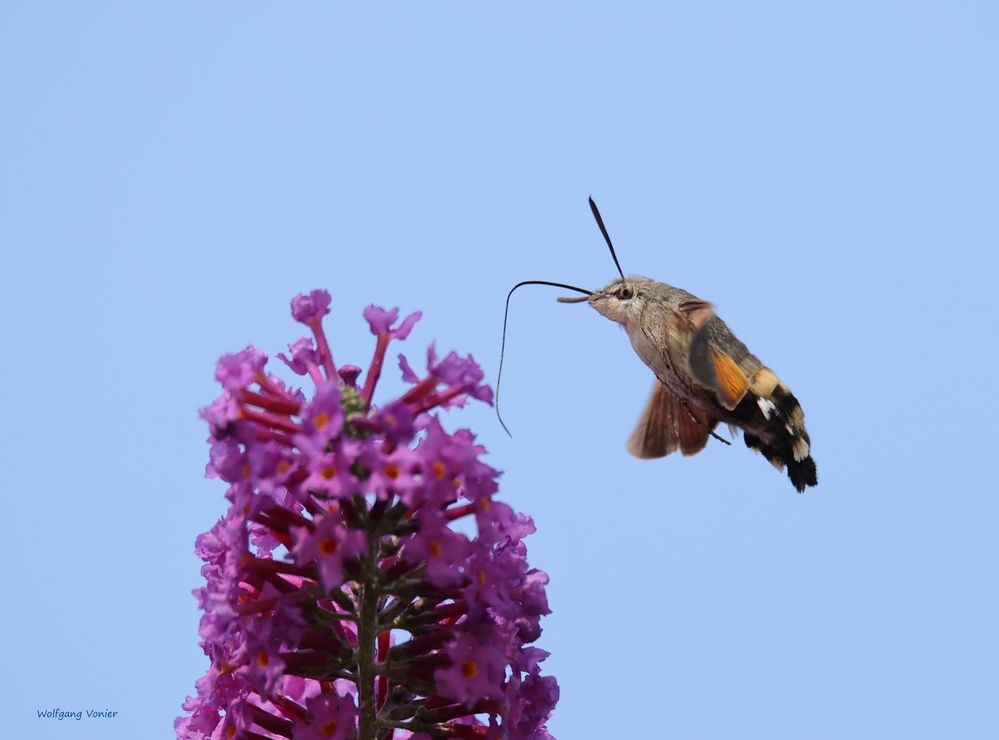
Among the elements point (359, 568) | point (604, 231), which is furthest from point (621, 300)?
point (359, 568)

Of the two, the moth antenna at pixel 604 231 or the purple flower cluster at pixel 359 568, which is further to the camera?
the moth antenna at pixel 604 231

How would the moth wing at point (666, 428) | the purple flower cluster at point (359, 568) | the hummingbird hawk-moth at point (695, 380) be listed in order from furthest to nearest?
the moth wing at point (666, 428)
the hummingbird hawk-moth at point (695, 380)
the purple flower cluster at point (359, 568)

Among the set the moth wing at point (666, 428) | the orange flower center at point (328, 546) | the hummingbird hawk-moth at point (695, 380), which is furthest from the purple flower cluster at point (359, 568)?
the moth wing at point (666, 428)

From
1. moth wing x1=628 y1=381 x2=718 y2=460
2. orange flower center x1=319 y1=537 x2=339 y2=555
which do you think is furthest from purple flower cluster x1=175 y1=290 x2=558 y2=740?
moth wing x1=628 y1=381 x2=718 y2=460

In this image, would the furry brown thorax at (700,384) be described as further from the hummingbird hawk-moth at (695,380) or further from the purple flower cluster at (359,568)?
the purple flower cluster at (359,568)

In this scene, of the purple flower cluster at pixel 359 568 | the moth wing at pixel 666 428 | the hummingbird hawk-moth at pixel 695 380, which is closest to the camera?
the purple flower cluster at pixel 359 568

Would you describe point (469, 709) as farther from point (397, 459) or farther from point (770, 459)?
point (770, 459)

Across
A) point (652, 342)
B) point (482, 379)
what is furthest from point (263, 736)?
point (652, 342)

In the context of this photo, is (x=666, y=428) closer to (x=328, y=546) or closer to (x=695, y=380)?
(x=695, y=380)
